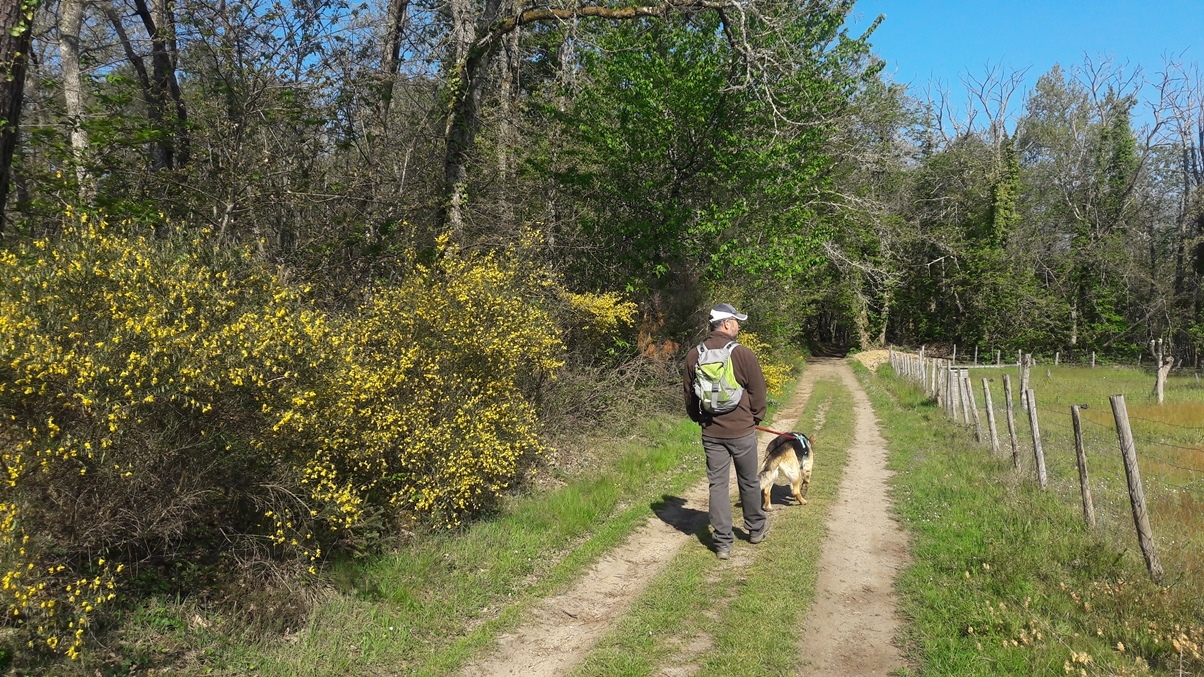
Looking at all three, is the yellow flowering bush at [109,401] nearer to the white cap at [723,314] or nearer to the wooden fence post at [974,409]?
the white cap at [723,314]

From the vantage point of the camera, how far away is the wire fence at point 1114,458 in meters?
5.39

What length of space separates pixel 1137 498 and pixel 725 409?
127 inches

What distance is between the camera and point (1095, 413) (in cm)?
1719

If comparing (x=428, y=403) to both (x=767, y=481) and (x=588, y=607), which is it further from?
(x=767, y=481)

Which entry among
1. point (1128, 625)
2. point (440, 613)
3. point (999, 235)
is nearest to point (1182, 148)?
point (999, 235)

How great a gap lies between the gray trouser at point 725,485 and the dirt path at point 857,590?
2.47 feet

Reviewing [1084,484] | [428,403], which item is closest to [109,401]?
[428,403]

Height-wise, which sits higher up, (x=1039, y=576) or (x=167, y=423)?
(x=167, y=423)

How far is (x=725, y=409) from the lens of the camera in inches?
244

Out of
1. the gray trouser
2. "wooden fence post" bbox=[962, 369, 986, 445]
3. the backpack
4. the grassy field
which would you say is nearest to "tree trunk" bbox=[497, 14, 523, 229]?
the backpack

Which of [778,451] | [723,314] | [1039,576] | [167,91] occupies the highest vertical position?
[167,91]

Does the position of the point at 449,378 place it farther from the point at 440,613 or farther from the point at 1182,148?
the point at 1182,148

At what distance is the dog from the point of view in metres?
7.54

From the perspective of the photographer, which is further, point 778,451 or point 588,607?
point 778,451
